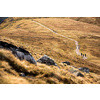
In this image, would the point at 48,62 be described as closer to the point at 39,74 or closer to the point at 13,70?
the point at 39,74

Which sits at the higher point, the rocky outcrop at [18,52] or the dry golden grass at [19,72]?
the rocky outcrop at [18,52]

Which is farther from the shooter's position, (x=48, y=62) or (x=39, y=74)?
(x=48, y=62)

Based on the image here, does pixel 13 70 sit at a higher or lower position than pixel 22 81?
higher

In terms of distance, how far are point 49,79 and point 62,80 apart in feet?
4.68

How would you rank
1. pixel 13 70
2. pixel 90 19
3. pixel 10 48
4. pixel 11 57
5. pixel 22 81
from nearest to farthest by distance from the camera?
pixel 22 81 < pixel 13 70 < pixel 11 57 < pixel 10 48 < pixel 90 19

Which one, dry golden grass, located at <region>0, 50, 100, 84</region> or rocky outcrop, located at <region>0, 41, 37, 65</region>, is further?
rocky outcrop, located at <region>0, 41, 37, 65</region>

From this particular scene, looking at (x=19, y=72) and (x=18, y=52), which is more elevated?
(x=18, y=52)

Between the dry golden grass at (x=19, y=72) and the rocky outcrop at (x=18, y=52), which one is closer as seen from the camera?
the dry golden grass at (x=19, y=72)

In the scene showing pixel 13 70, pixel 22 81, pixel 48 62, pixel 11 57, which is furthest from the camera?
pixel 48 62

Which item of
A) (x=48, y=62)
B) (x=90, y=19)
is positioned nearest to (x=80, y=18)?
(x=90, y=19)

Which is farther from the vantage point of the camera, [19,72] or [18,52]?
[18,52]

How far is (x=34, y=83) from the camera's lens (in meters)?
7.59

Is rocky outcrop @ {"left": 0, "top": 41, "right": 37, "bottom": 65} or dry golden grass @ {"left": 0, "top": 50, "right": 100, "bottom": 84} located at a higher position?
rocky outcrop @ {"left": 0, "top": 41, "right": 37, "bottom": 65}

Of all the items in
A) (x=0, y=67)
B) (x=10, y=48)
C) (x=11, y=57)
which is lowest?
(x=0, y=67)
